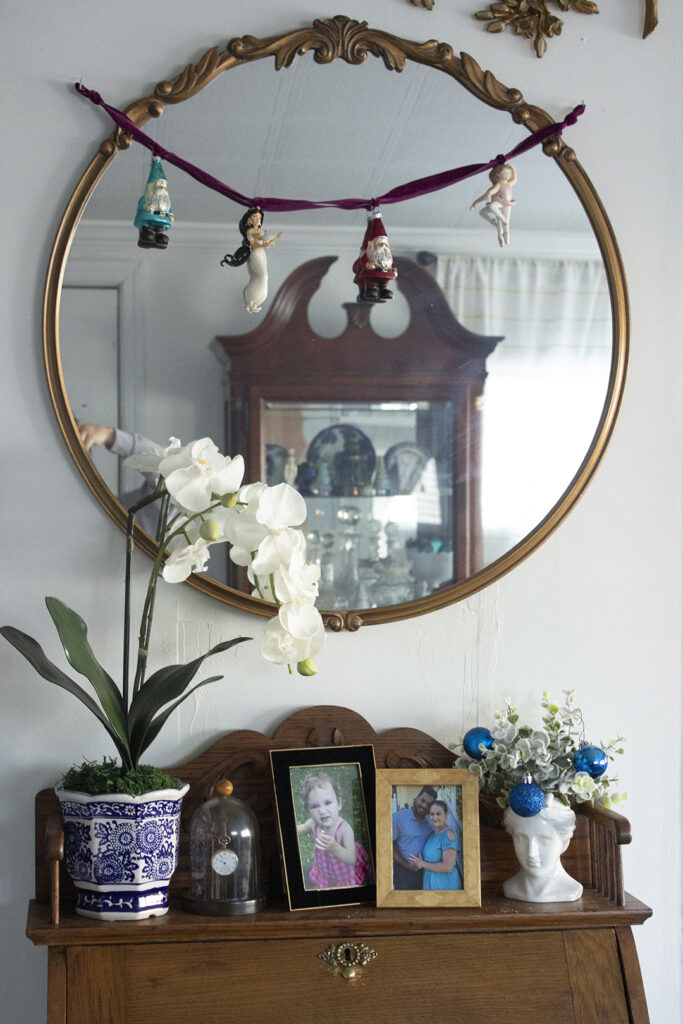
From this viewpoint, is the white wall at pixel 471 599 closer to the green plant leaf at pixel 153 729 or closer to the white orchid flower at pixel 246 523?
the green plant leaf at pixel 153 729

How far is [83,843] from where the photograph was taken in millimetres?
1333

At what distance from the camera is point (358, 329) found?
5.17 feet

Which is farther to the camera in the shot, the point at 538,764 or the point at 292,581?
the point at 538,764

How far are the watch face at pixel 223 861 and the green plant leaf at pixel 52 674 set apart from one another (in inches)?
7.2

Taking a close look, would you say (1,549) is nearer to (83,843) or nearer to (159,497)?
(159,497)

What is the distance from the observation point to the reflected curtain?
161 cm

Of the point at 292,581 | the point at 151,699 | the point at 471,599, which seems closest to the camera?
the point at 292,581

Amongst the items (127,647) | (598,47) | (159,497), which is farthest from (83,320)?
(598,47)

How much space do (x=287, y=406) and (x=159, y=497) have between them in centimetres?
26

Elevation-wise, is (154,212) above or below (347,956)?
above

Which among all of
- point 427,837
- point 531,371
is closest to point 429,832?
point 427,837

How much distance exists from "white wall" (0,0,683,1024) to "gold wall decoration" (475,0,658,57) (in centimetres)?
2

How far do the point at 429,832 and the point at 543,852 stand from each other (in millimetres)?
163

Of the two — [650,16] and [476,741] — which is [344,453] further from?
[650,16]
